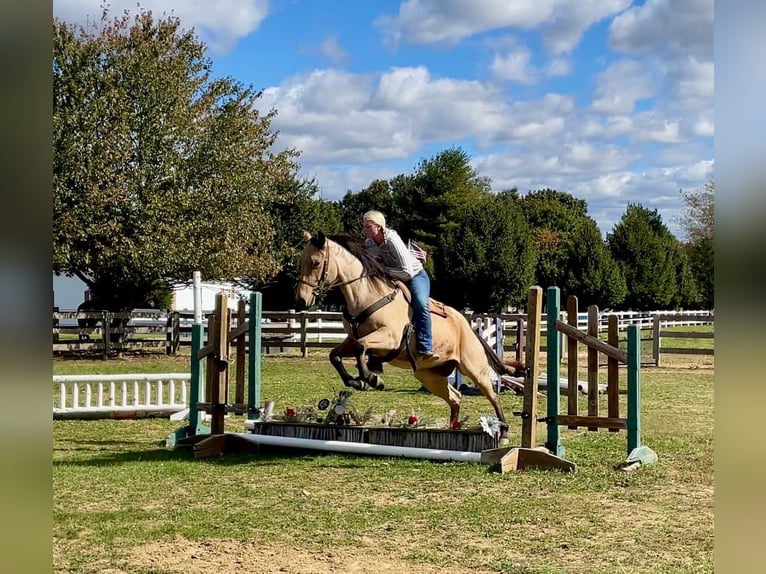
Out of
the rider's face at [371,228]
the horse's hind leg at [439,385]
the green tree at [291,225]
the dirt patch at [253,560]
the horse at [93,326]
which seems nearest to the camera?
the dirt patch at [253,560]

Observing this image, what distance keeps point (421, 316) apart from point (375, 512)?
2509 millimetres

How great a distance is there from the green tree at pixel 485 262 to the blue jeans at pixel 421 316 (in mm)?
29978

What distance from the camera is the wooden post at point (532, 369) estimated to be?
7402 mm

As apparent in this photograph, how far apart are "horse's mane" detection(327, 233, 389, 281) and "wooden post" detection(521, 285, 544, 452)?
5.13ft

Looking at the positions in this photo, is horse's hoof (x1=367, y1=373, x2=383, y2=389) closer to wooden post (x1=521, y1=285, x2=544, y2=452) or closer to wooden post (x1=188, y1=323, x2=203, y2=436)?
wooden post (x1=521, y1=285, x2=544, y2=452)

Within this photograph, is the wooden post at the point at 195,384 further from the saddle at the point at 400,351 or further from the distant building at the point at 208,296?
the distant building at the point at 208,296

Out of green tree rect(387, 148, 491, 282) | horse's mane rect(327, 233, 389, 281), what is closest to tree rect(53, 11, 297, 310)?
horse's mane rect(327, 233, 389, 281)

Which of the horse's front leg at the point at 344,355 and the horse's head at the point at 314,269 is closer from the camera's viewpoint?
the horse's head at the point at 314,269

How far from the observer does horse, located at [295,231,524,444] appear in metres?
7.55

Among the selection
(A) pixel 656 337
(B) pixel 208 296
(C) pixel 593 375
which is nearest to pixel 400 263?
(C) pixel 593 375

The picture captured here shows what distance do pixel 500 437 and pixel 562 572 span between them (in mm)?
3820

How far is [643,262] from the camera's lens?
47.2 m

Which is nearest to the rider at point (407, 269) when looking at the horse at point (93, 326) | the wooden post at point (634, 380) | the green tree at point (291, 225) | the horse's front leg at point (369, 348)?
the horse's front leg at point (369, 348)
